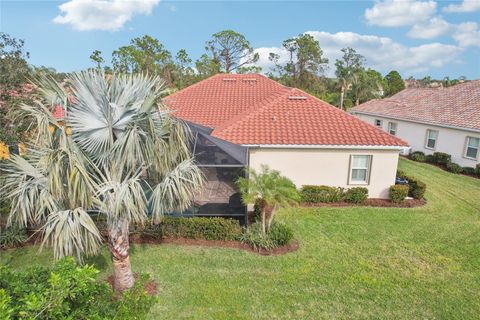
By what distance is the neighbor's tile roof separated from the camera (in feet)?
68.5

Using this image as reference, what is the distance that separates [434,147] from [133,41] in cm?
3887

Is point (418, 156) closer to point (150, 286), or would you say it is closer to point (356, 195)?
point (356, 195)

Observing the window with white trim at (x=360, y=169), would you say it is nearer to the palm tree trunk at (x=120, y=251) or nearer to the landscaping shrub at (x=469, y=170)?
the landscaping shrub at (x=469, y=170)

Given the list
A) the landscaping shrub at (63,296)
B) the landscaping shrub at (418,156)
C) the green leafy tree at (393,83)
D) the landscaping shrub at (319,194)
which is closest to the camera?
the landscaping shrub at (63,296)

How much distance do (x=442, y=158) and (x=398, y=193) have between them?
10.0 metres

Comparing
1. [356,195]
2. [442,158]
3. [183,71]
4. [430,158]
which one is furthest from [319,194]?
[183,71]

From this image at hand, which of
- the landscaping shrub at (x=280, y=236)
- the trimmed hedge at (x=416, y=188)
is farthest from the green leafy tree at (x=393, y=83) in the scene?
the landscaping shrub at (x=280, y=236)

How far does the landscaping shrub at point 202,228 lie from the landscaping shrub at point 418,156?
1867 centimetres

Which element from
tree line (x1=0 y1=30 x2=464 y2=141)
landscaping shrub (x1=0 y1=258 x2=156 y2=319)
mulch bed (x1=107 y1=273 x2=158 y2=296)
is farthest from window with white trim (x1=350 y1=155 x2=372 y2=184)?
tree line (x1=0 y1=30 x2=464 y2=141)

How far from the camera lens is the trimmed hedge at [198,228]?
10258 millimetres

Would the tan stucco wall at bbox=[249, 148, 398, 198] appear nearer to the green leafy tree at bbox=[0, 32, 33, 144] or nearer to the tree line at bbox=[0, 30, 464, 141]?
the green leafy tree at bbox=[0, 32, 33, 144]

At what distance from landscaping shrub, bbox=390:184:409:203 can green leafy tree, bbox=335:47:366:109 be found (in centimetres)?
3767

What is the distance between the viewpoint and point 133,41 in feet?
139

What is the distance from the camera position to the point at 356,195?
14008 mm
